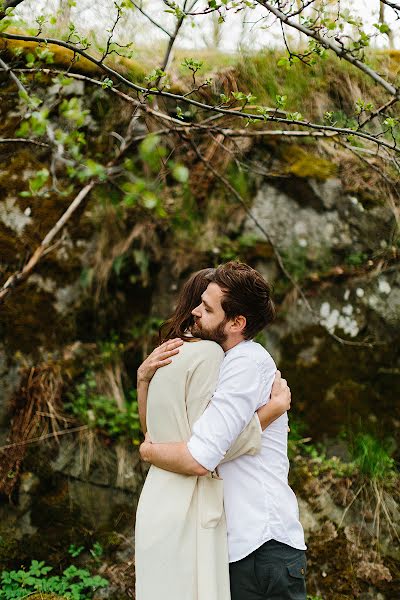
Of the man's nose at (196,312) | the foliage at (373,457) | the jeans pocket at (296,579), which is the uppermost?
the man's nose at (196,312)

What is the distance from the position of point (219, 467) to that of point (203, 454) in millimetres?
284

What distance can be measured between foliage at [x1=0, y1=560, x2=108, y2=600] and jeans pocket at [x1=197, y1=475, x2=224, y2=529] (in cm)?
194

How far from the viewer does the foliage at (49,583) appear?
357 cm

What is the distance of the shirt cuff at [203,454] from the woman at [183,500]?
0.40 feet

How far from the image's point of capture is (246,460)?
7.39ft

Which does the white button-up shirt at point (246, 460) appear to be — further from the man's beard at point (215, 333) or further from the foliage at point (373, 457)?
the foliage at point (373, 457)

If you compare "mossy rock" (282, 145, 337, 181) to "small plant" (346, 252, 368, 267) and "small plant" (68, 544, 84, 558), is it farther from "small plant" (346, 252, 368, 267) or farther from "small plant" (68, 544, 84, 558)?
"small plant" (68, 544, 84, 558)

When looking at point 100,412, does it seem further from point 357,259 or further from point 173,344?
point 357,259

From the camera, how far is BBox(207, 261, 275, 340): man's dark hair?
→ 232cm

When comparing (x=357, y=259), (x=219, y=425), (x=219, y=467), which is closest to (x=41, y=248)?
(x=357, y=259)

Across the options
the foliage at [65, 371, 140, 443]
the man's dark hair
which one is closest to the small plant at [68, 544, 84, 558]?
the foliage at [65, 371, 140, 443]

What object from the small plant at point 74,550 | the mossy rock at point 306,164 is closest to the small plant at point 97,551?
the small plant at point 74,550

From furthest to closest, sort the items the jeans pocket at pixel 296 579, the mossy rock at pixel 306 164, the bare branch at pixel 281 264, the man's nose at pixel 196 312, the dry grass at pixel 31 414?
the mossy rock at pixel 306 164 → the bare branch at pixel 281 264 → the dry grass at pixel 31 414 → the man's nose at pixel 196 312 → the jeans pocket at pixel 296 579

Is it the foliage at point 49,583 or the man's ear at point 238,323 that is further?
the foliage at point 49,583
